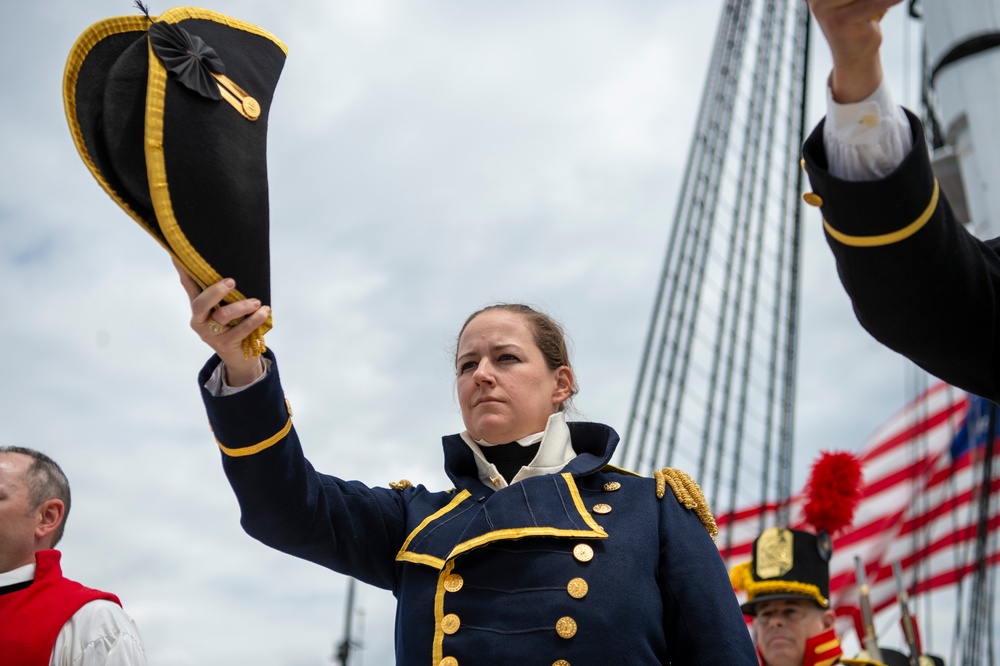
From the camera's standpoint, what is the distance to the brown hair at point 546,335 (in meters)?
2.57

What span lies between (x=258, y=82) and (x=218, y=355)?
1.74 ft

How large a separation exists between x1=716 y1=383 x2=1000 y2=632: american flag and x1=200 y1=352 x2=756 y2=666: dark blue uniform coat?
8.44 meters

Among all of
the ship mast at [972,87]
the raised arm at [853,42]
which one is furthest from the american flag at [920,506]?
the raised arm at [853,42]

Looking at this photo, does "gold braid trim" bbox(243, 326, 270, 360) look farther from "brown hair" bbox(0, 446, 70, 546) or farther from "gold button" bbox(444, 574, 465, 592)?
"brown hair" bbox(0, 446, 70, 546)

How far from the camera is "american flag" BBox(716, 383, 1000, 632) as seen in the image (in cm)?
1071

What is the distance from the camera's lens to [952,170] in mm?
7629

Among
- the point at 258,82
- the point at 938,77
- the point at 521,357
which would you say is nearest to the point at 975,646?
the point at 938,77

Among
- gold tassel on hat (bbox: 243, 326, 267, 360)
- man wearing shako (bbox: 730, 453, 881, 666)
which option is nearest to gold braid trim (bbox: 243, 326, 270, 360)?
gold tassel on hat (bbox: 243, 326, 267, 360)

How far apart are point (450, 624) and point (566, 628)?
233 millimetres

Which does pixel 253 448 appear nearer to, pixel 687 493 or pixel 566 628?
pixel 566 628

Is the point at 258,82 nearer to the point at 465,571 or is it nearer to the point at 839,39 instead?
the point at 465,571

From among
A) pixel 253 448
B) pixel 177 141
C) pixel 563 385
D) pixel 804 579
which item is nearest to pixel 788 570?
pixel 804 579

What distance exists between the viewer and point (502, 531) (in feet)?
6.96

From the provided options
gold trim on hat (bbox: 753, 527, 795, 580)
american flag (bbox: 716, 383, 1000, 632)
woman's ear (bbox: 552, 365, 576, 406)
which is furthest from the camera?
american flag (bbox: 716, 383, 1000, 632)
